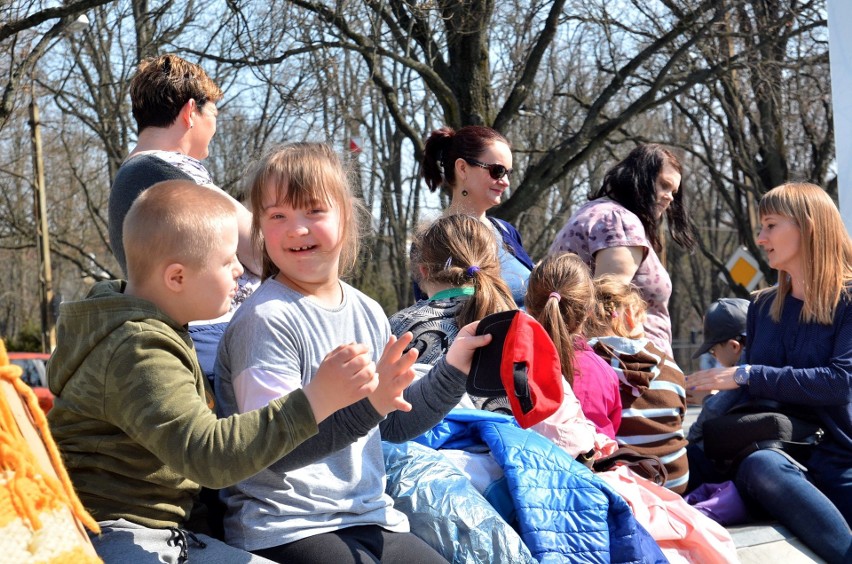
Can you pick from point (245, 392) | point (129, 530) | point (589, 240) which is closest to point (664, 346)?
point (589, 240)

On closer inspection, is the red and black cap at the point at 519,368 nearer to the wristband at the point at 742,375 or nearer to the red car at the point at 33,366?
the wristband at the point at 742,375

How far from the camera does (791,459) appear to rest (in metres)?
3.77

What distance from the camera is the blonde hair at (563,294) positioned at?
3480 millimetres

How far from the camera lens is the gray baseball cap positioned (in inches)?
211

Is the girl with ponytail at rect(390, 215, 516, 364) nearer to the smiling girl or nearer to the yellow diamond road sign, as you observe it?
the smiling girl

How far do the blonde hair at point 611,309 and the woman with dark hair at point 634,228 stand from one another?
360mm

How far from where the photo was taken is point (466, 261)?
348cm

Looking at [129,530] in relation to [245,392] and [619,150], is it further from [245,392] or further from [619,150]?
[619,150]

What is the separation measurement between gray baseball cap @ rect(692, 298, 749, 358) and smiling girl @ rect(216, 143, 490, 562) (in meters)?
3.22

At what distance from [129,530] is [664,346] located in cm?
301

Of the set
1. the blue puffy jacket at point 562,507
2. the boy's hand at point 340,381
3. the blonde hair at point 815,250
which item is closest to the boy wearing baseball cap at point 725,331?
the blonde hair at point 815,250

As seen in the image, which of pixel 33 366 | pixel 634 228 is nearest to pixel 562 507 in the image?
pixel 634 228

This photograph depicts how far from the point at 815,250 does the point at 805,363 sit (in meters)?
0.49

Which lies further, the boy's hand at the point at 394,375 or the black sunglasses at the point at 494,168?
the black sunglasses at the point at 494,168
